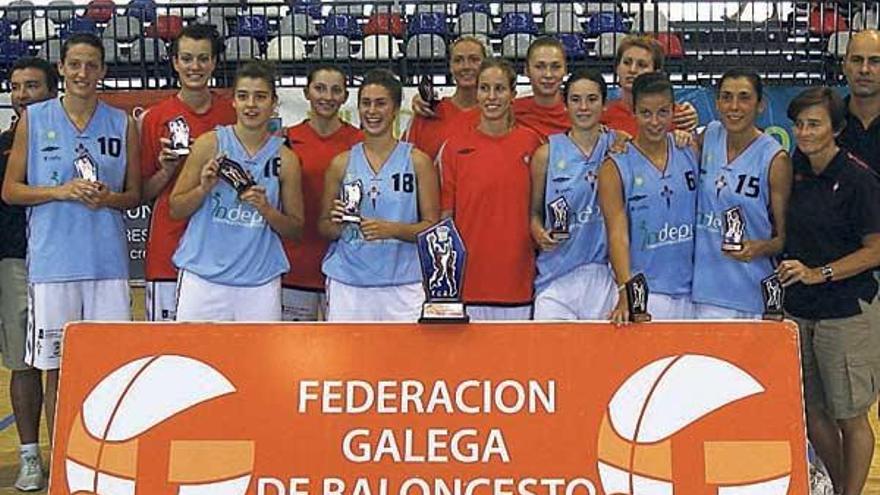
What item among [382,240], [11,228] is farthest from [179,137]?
[11,228]

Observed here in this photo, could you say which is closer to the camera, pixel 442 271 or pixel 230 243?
pixel 442 271

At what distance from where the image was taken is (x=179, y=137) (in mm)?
4004

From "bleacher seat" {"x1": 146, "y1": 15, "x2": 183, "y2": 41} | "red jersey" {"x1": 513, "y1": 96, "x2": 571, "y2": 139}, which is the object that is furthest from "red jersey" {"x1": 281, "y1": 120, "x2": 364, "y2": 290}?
"bleacher seat" {"x1": 146, "y1": 15, "x2": 183, "y2": 41}

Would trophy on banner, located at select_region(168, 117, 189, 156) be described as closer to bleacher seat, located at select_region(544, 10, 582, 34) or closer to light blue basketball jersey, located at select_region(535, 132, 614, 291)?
light blue basketball jersey, located at select_region(535, 132, 614, 291)

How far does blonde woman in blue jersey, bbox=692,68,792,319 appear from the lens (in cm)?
385

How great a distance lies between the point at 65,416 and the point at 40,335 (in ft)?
3.63

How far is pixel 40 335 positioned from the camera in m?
4.28

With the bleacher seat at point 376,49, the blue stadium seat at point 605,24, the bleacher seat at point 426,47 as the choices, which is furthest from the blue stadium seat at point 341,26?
the blue stadium seat at point 605,24

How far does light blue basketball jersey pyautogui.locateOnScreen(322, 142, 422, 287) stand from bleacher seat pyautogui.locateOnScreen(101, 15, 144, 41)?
801 centimetres

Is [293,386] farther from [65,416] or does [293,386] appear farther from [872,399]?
[872,399]

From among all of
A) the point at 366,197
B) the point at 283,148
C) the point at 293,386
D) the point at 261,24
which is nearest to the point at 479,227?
the point at 366,197

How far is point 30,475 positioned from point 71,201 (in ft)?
4.05

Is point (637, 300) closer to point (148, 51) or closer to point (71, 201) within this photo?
point (71, 201)

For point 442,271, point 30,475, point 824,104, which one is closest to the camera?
point 442,271
